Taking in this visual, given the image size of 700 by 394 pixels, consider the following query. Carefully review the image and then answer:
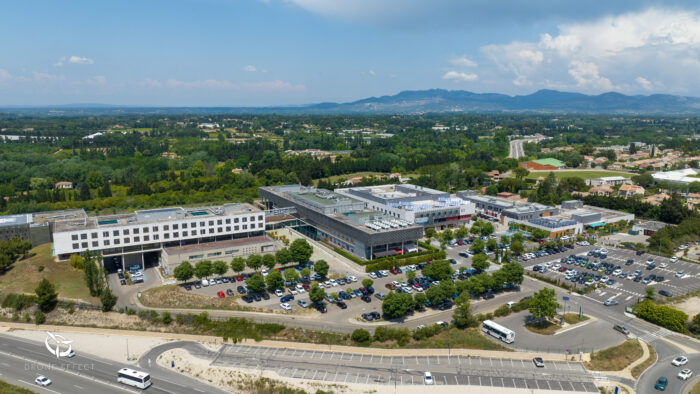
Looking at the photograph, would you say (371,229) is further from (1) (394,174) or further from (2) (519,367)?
(1) (394,174)

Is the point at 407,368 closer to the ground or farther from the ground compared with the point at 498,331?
closer to the ground

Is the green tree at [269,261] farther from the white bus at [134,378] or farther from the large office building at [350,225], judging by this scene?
the white bus at [134,378]

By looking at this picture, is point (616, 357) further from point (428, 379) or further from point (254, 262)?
point (254, 262)

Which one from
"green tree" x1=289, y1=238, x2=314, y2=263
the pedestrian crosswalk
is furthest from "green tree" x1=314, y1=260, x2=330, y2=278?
the pedestrian crosswalk

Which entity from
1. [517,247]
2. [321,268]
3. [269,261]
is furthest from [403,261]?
[269,261]

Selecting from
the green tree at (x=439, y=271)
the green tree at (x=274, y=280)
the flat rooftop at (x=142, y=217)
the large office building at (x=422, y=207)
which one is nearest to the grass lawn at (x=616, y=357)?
the green tree at (x=439, y=271)

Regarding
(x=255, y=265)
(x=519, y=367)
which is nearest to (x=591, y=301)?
(x=519, y=367)

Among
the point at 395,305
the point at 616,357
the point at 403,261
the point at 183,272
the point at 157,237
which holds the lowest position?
the point at 616,357
